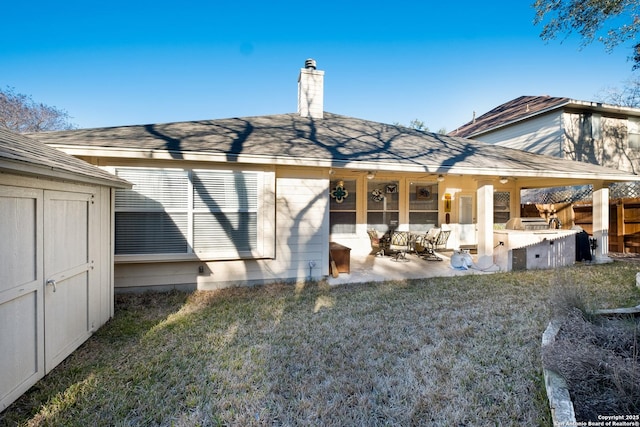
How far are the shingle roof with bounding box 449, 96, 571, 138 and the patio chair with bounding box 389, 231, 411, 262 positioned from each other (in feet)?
28.4

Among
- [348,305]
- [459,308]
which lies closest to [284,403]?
[348,305]

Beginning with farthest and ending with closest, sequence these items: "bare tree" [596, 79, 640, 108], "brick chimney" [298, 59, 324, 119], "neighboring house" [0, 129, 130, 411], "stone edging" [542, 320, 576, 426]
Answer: "bare tree" [596, 79, 640, 108], "brick chimney" [298, 59, 324, 119], "neighboring house" [0, 129, 130, 411], "stone edging" [542, 320, 576, 426]

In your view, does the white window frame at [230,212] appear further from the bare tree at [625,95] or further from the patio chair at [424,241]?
the bare tree at [625,95]

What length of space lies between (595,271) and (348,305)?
627 centimetres

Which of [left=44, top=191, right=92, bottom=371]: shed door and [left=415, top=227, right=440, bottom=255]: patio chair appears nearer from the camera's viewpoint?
[left=44, top=191, right=92, bottom=371]: shed door

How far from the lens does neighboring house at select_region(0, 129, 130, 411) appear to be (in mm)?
2479

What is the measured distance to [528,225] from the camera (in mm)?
7734

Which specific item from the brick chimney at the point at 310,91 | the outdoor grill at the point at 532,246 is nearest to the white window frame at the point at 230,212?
the brick chimney at the point at 310,91

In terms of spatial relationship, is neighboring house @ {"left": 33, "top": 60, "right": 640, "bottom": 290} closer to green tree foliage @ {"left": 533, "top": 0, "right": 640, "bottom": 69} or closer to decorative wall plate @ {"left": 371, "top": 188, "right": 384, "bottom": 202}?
decorative wall plate @ {"left": 371, "top": 188, "right": 384, "bottom": 202}

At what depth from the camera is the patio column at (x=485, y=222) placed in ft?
24.2

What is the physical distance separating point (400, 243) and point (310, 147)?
3881mm

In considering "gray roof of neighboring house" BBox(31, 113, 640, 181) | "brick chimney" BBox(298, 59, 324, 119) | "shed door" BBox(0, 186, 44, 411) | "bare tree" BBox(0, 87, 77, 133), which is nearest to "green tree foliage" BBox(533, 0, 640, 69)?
"gray roof of neighboring house" BBox(31, 113, 640, 181)

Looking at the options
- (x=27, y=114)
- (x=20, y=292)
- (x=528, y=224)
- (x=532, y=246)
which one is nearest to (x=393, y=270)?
(x=532, y=246)

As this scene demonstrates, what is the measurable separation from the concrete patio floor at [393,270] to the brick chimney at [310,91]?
4718 mm
